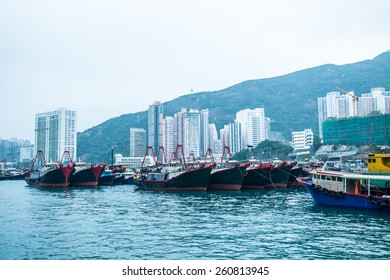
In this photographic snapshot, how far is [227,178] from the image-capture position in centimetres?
2686

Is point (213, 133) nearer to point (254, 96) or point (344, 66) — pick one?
point (254, 96)

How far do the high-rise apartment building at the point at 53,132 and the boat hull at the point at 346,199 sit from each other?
63.6 metres

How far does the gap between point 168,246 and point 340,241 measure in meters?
4.83

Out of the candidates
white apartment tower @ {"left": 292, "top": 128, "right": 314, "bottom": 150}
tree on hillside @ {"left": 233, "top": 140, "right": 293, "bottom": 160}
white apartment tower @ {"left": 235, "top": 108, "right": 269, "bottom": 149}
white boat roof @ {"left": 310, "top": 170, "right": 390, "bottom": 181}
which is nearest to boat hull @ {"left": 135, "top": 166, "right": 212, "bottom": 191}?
white boat roof @ {"left": 310, "top": 170, "right": 390, "bottom": 181}

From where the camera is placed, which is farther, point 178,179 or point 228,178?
point 178,179

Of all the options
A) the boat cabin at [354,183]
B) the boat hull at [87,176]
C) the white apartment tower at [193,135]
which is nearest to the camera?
the boat cabin at [354,183]

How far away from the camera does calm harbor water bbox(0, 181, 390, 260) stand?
879 centimetres

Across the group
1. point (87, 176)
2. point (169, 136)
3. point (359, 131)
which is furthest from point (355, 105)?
point (87, 176)

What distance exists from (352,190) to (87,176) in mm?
27288

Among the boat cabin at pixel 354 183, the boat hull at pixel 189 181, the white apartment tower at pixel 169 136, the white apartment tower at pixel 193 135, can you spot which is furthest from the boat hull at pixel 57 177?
the white apartment tower at pixel 169 136

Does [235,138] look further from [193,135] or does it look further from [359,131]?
[359,131]

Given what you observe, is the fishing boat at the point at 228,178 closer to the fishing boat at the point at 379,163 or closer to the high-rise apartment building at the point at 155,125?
the fishing boat at the point at 379,163

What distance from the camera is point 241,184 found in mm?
26938

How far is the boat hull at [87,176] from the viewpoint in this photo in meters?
36.2
